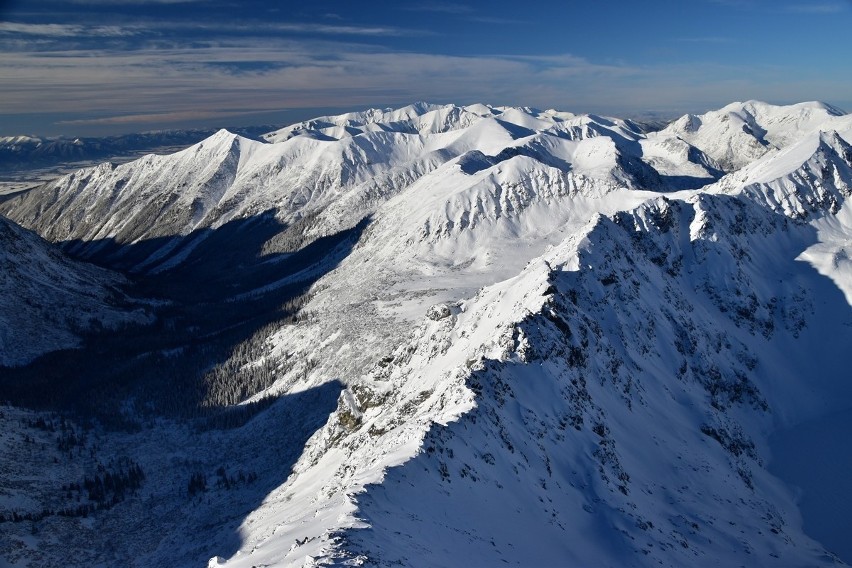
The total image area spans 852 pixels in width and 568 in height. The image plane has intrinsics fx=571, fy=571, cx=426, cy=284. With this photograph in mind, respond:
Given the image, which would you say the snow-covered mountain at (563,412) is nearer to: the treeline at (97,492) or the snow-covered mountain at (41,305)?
the treeline at (97,492)

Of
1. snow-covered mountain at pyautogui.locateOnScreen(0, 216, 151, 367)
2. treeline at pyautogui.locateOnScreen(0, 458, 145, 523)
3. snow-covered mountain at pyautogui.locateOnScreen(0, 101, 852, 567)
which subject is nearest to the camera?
snow-covered mountain at pyautogui.locateOnScreen(0, 101, 852, 567)

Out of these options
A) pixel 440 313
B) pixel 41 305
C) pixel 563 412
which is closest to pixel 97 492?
pixel 440 313

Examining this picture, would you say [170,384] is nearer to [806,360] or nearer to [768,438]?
[768,438]

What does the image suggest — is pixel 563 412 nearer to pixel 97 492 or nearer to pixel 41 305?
pixel 97 492

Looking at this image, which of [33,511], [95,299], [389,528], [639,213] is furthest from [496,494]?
[95,299]

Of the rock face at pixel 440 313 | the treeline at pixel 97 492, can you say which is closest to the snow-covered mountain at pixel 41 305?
the treeline at pixel 97 492

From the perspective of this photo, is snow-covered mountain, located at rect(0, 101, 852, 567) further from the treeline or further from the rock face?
the treeline

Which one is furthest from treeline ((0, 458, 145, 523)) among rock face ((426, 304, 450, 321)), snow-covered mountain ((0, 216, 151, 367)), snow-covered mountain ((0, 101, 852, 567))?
snow-covered mountain ((0, 216, 151, 367))

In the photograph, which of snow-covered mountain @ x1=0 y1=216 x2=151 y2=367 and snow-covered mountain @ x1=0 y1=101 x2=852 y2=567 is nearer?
snow-covered mountain @ x1=0 y1=101 x2=852 y2=567
